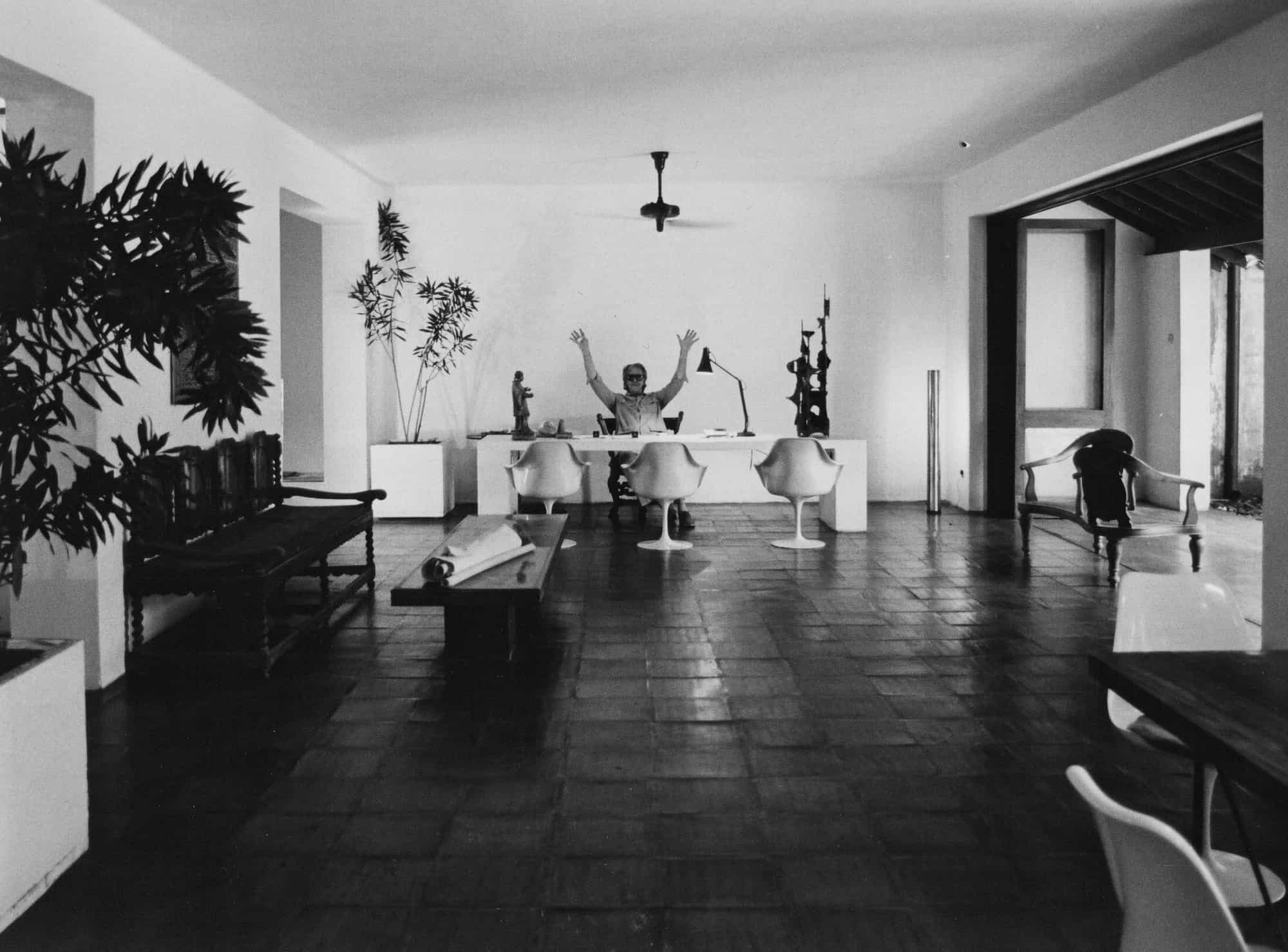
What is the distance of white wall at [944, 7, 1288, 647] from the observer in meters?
5.31

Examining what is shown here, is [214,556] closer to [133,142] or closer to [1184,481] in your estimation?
[133,142]

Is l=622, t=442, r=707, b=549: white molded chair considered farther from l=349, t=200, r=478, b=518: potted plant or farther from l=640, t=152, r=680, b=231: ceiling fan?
l=640, t=152, r=680, b=231: ceiling fan

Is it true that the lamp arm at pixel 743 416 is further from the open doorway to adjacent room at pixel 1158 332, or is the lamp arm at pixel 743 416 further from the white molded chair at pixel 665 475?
the open doorway to adjacent room at pixel 1158 332

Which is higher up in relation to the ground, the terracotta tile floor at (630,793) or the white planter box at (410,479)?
the white planter box at (410,479)

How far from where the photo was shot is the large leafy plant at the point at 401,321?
33.8 ft

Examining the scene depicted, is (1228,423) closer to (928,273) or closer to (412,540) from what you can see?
(928,273)

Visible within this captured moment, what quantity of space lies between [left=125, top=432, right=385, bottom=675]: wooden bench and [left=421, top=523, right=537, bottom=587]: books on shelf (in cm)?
76

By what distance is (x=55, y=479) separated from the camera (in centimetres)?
282

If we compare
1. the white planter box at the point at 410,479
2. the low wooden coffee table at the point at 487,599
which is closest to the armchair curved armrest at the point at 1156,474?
the low wooden coffee table at the point at 487,599

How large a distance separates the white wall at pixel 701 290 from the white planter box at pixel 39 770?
26.9 ft

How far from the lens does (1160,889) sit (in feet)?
4.98

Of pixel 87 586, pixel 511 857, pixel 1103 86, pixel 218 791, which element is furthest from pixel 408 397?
pixel 511 857

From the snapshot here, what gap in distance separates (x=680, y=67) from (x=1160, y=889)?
5934mm

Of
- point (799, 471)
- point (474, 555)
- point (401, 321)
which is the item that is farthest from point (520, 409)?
point (474, 555)
